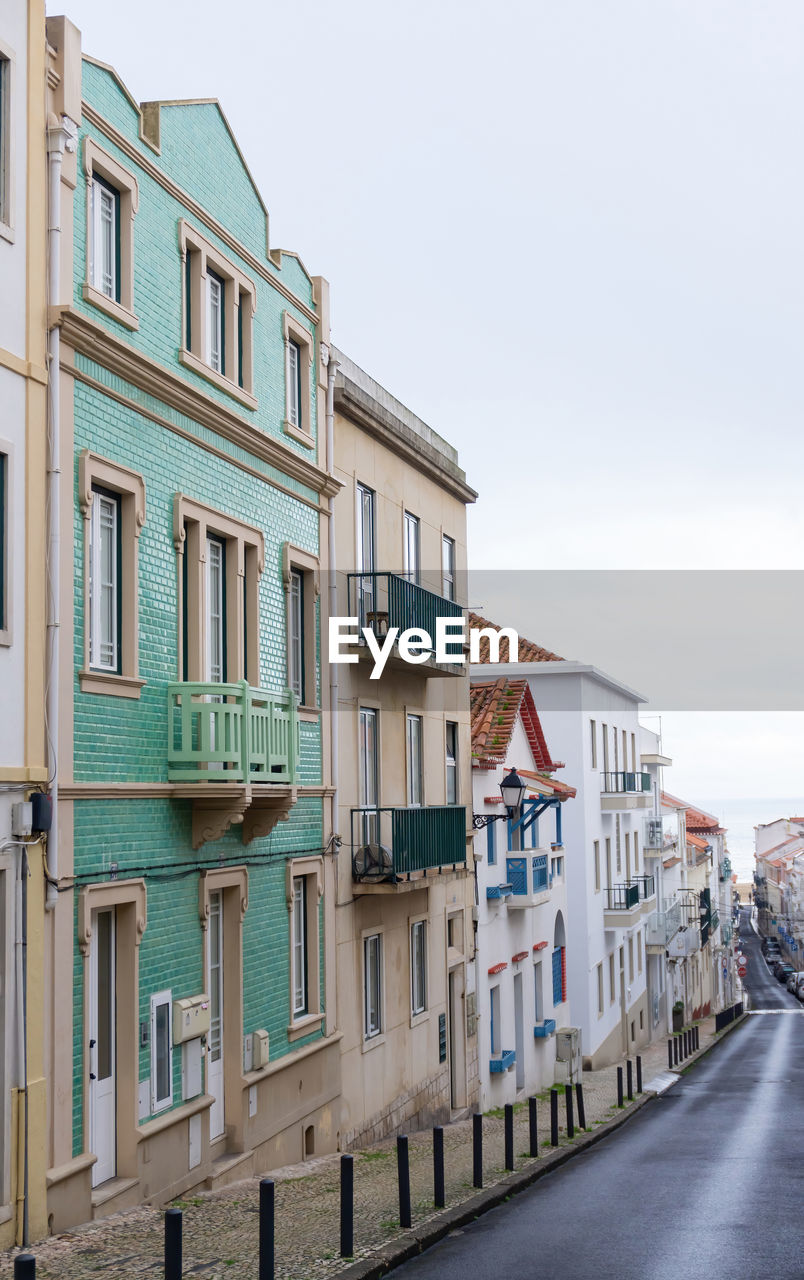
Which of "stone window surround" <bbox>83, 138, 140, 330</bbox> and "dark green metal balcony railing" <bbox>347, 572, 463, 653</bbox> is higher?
"stone window surround" <bbox>83, 138, 140, 330</bbox>

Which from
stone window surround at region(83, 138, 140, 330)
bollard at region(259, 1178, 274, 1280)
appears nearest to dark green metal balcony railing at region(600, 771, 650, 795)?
stone window surround at region(83, 138, 140, 330)

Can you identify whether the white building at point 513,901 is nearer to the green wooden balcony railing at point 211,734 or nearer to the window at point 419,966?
the window at point 419,966

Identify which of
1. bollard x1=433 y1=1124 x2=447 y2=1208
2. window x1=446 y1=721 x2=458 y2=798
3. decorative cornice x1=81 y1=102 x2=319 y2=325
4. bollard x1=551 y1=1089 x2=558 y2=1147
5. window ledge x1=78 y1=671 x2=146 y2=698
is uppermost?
decorative cornice x1=81 y1=102 x2=319 y2=325

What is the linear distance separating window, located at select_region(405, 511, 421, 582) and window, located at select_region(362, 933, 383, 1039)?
5.62 meters

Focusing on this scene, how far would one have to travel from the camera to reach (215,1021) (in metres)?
15.2

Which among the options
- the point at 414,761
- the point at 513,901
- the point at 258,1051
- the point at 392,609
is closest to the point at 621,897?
the point at 513,901

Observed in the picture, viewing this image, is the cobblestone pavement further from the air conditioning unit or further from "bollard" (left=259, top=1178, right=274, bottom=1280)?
the air conditioning unit

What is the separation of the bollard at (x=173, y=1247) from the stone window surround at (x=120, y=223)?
7.58m

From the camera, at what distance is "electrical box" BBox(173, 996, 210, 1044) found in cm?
1366

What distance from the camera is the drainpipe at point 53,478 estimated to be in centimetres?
1150

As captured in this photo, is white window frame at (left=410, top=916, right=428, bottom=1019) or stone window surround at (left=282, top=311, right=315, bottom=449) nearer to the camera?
stone window surround at (left=282, top=311, right=315, bottom=449)

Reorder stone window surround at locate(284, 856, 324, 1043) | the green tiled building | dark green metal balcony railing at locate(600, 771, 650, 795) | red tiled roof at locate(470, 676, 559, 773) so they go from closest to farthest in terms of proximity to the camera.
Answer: the green tiled building, stone window surround at locate(284, 856, 324, 1043), red tiled roof at locate(470, 676, 559, 773), dark green metal balcony railing at locate(600, 771, 650, 795)

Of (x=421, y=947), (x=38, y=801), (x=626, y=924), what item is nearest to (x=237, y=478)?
(x=38, y=801)

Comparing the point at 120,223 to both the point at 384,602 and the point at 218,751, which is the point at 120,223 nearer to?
the point at 218,751
